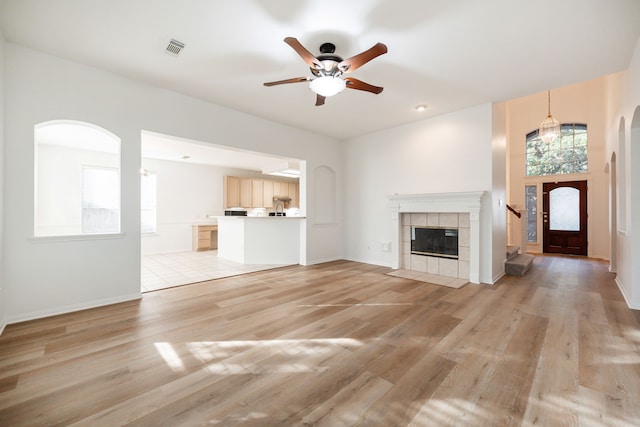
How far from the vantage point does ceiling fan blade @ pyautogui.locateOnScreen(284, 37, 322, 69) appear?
2.30 m

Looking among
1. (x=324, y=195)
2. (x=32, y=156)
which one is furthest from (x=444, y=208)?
(x=32, y=156)

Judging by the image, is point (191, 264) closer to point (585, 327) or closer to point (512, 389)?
point (512, 389)

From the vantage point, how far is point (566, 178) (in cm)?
730

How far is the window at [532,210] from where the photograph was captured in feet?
25.8

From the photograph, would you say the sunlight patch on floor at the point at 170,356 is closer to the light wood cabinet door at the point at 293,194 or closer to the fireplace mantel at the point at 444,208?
the fireplace mantel at the point at 444,208

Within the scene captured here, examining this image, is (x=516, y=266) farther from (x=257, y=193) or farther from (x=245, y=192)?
(x=245, y=192)

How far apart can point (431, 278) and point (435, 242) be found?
79cm

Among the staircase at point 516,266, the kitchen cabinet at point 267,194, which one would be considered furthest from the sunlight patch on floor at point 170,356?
the kitchen cabinet at point 267,194

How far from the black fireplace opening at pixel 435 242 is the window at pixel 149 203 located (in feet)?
23.7

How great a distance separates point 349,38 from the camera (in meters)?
2.76

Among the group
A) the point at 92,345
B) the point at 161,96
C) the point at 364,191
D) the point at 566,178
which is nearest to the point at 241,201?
the point at 364,191

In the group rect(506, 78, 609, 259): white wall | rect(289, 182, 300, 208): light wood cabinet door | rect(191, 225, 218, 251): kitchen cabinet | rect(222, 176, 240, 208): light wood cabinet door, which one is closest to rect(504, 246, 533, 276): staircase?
rect(506, 78, 609, 259): white wall

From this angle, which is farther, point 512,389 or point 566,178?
point 566,178

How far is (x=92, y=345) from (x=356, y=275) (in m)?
3.65
